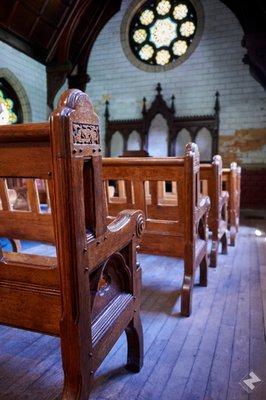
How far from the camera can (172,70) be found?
734cm

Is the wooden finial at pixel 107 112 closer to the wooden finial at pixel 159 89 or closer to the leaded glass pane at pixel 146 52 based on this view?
the wooden finial at pixel 159 89

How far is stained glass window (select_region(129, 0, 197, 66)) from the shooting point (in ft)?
24.1

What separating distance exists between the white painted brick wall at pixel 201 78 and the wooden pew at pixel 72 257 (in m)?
6.45

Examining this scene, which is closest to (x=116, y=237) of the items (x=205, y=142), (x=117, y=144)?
(x=205, y=142)

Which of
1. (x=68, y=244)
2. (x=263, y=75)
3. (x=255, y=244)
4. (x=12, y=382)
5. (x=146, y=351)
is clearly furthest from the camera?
(x=263, y=75)

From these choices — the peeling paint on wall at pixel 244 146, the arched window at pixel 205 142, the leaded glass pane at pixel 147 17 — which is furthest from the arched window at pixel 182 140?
the leaded glass pane at pixel 147 17

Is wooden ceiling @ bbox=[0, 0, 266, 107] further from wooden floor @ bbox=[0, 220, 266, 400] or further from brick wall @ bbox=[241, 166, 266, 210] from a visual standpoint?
wooden floor @ bbox=[0, 220, 266, 400]

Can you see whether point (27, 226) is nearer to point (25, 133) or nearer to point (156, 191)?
point (156, 191)

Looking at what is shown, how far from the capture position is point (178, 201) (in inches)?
77.1

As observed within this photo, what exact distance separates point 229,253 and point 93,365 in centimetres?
256

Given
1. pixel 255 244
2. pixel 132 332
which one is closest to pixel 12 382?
pixel 132 332

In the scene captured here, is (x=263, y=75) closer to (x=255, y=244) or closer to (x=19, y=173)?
(x=255, y=244)
